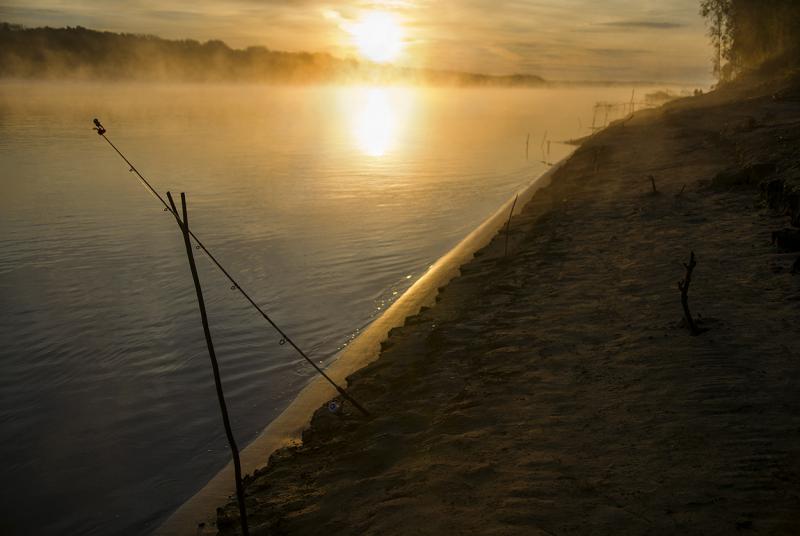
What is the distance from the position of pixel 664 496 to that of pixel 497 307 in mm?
6650

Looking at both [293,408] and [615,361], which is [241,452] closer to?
[293,408]

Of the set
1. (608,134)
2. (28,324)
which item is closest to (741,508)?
(28,324)

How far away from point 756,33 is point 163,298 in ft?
236

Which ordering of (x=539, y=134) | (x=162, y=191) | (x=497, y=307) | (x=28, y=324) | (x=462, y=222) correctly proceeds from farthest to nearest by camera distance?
1. (x=539, y=134)
2. (x=162, y=191)
3. (x=462, y=222)
4. (x=28, y=324)
5. (x=497, y=307)

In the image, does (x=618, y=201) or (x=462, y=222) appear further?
(x=462, y=222)

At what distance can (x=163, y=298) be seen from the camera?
606 inches

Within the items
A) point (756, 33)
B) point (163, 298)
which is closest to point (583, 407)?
point (163, 298)

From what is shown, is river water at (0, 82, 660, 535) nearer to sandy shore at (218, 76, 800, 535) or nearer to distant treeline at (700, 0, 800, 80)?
sandy shore at (218, 76, 800, 535)

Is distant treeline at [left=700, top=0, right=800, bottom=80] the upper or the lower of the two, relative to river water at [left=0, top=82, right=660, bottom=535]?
upper

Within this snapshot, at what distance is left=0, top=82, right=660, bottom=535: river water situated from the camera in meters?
8.86

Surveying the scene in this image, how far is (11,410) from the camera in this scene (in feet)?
33.7

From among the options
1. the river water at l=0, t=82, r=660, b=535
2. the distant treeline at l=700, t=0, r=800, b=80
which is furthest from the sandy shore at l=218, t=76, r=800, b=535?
the distant treeline at l=700, t=0, r=800, b=80

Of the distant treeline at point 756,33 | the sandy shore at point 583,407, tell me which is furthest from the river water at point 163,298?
the distant treeline at point 756,33

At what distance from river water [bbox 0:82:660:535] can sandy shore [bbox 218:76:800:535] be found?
2.14 m
